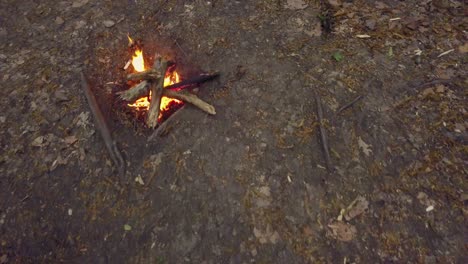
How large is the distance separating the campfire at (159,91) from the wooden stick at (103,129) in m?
0.41

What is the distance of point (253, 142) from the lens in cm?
390

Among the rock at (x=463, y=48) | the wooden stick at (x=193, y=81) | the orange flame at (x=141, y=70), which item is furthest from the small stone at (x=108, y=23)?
the rock at (x=463, y=48)

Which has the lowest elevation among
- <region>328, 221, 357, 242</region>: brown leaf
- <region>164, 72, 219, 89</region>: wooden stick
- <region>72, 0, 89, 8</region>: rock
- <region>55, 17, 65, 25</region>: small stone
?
<region>328, 221, 357, 242</region>: brown leaf

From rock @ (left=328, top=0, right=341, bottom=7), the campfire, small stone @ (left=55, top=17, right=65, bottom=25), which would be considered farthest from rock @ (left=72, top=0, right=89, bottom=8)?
rock @ (left=328, top=0, right=341, bottom=7)

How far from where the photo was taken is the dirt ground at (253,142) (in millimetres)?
3373

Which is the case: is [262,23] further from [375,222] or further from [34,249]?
[34,249]

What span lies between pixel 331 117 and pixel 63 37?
434cm

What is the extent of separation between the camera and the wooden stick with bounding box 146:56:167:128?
4.05 m

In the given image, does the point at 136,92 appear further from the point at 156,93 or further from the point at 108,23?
the point at 108,23

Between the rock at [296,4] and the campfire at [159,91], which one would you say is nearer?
the campfire at [159,91]

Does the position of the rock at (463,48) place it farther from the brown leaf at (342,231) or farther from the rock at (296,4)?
the brown leaf at (342,231)

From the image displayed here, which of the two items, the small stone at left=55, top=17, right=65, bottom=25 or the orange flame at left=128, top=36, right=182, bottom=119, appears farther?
the small stone at left=55, top=17, right=65, bottom=25

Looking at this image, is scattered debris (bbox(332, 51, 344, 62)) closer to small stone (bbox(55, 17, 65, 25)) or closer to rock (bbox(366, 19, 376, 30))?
rock (bbox(366, 19, 376, 30))

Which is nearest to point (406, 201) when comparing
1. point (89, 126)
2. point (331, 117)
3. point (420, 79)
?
point (331, 117)
